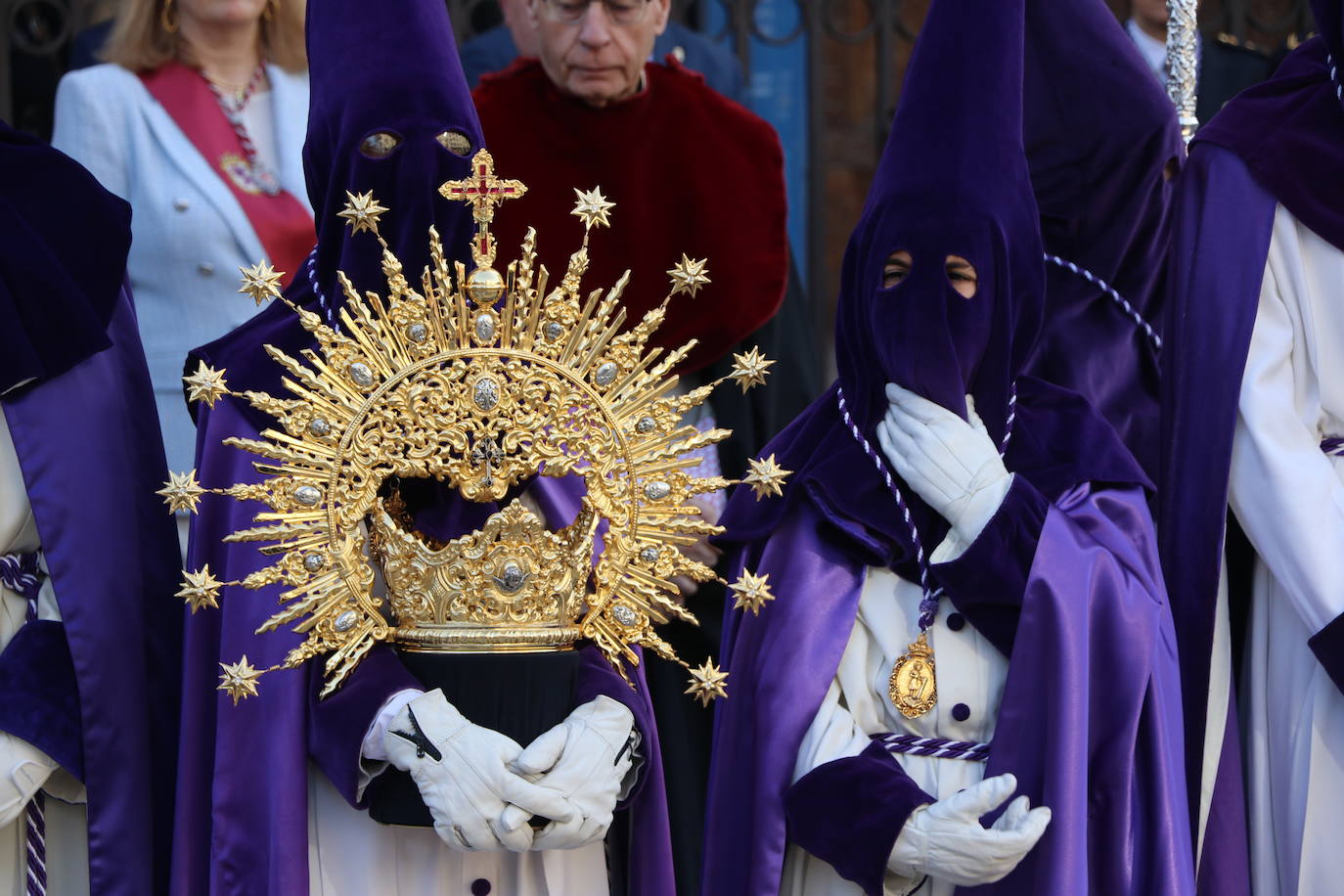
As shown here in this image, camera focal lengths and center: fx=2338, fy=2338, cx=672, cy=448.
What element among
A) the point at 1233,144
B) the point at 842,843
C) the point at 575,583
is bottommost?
the point at 842,843

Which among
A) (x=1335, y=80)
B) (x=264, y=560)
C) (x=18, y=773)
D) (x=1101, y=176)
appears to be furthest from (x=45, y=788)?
(x=1335, y=80)

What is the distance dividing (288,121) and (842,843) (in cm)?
256

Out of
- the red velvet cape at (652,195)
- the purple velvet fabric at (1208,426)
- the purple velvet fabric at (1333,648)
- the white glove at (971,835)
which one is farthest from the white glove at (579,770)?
the red velvet cape at (652,195)

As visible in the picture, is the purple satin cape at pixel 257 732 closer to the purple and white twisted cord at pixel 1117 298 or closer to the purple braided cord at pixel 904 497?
the purple braided cord at pixel 904 497

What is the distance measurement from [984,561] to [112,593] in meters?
1.68

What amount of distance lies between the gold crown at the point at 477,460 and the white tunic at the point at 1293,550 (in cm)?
128

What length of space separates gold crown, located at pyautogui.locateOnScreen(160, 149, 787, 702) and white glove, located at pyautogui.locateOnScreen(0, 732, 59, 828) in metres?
0.51

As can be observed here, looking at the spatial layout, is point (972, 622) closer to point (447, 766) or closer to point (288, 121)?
point (447, 766)

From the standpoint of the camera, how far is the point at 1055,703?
432cm

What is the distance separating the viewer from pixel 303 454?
3.96 m

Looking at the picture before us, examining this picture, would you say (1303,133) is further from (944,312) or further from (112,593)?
(112,593)

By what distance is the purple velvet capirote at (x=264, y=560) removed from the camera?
4.20m

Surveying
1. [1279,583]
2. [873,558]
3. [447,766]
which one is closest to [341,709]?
[447,766]

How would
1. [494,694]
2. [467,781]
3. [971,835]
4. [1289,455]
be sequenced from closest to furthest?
[467,781]
[494,694]
[971,835]
[1289,455]
